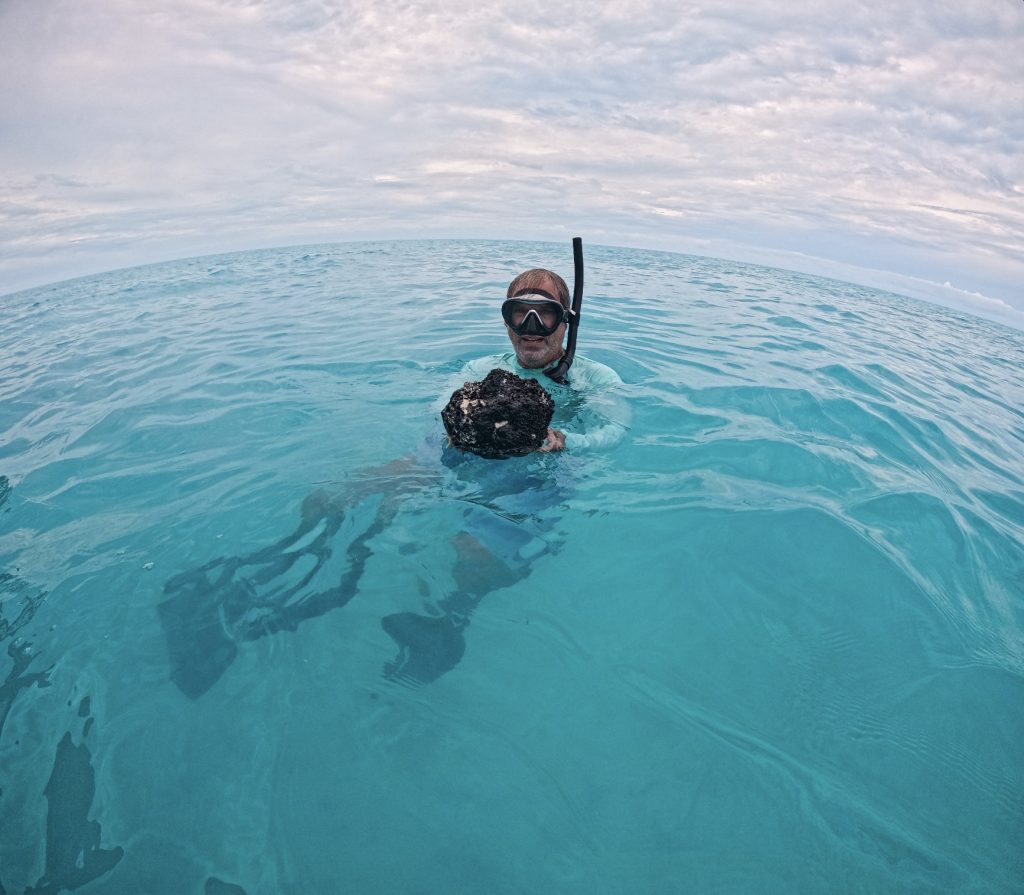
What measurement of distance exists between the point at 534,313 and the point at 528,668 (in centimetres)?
287

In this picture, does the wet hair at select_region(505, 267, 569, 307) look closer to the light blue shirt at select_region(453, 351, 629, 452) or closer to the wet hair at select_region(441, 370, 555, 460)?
the light blue shirt at select_region(453, 351, 629, 452)

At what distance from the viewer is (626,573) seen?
3277 millimetres

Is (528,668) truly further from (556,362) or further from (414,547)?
(556,362)

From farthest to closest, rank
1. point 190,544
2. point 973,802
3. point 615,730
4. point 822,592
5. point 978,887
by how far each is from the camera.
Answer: point 190,544 → point 822,592 → point 615,730 → point 973,802 → point 978,887

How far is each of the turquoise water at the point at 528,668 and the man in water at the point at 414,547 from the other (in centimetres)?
3

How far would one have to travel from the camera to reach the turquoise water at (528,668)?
1.91 m

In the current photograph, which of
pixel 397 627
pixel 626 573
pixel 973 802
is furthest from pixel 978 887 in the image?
pixel 397 627

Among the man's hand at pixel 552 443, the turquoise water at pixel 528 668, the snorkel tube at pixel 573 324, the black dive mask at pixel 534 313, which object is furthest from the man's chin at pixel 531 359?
the man's hand at pixel 552 443

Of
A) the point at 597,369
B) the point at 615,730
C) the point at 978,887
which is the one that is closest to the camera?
the point at 978,887

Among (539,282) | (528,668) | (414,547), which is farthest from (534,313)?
(528,668)

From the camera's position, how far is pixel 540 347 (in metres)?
4.50

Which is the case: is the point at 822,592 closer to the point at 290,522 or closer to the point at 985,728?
the point at 985,728

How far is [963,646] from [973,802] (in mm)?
1123

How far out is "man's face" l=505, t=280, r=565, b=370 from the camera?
4395 mm
